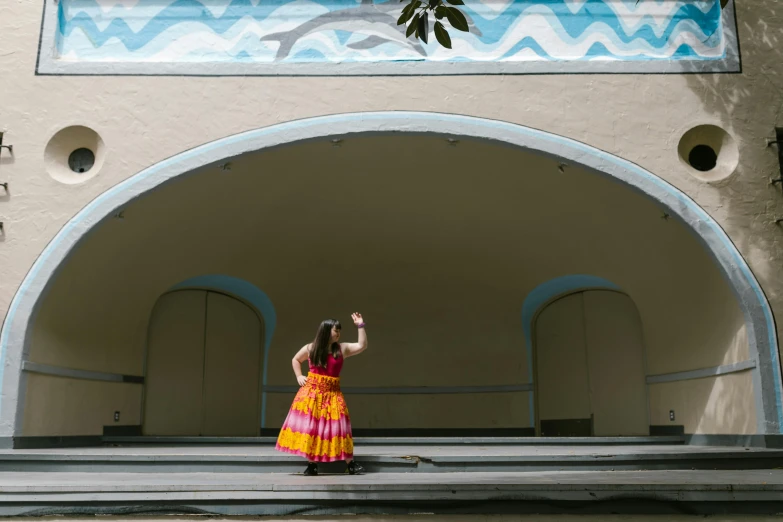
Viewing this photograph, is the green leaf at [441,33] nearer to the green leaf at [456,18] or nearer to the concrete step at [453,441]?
the green leaf at [456,18]

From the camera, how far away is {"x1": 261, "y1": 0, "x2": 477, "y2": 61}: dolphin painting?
870cm

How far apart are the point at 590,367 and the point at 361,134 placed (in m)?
4.95

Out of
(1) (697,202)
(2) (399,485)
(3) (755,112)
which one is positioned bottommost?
(2) (399,485)

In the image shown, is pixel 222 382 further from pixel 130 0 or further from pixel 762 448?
pixel 762 448

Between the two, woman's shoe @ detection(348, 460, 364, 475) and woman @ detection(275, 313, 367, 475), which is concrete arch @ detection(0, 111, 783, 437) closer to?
woman @ detection(275, 313, 367, 475)

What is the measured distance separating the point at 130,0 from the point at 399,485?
6.43m

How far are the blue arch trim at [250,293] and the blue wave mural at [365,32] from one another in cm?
351

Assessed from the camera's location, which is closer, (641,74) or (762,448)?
(762,448)

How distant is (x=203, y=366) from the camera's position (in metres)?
11.3

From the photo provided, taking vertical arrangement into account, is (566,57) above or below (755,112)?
above

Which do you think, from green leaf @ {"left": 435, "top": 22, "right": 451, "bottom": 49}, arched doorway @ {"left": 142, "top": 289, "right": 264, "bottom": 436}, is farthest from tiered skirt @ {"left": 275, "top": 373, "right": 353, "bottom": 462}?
arched doorway @ {"left": 142, "top": 289, "right": 264, "bottom": 436}

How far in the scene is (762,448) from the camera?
25.0 feet

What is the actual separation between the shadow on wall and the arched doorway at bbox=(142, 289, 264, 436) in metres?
6.15

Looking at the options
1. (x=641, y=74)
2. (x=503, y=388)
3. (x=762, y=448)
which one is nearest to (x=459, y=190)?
(x=641, y=74)
